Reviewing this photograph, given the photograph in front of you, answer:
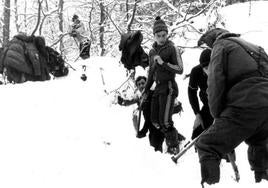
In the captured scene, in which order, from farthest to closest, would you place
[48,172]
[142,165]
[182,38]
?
1. [182,38]
2. [142,165]
3. [48,172]

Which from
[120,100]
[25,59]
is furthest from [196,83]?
[25,59]

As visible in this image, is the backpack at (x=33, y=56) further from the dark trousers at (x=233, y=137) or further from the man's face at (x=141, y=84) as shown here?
the dark trousers at (x=233, y=137)

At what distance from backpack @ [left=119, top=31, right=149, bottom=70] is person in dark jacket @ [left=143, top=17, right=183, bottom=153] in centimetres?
112

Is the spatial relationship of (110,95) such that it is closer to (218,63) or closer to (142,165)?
(142,165)

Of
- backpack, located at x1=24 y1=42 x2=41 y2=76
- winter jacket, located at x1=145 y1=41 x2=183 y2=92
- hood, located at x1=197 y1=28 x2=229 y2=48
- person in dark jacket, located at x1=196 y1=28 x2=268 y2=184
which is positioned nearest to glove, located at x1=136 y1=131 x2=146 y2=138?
winter jacket, located at x1=145 y1=41 x2=183 y2=92

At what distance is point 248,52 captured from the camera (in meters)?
3.19

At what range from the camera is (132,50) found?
6.37m

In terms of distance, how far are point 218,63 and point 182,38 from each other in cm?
787

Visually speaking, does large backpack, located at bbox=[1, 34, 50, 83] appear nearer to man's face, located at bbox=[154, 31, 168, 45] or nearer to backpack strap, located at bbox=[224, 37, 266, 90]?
man's face, located at bbox=[154, 31, 168, 45]

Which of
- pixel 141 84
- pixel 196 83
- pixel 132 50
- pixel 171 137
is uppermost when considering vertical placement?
pixel 132 50

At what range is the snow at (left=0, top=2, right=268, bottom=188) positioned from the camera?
12.9 ft

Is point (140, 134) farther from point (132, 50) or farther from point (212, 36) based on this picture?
point (212, 36)

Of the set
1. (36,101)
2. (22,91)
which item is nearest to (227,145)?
(36,101)

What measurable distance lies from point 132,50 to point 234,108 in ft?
11.4
